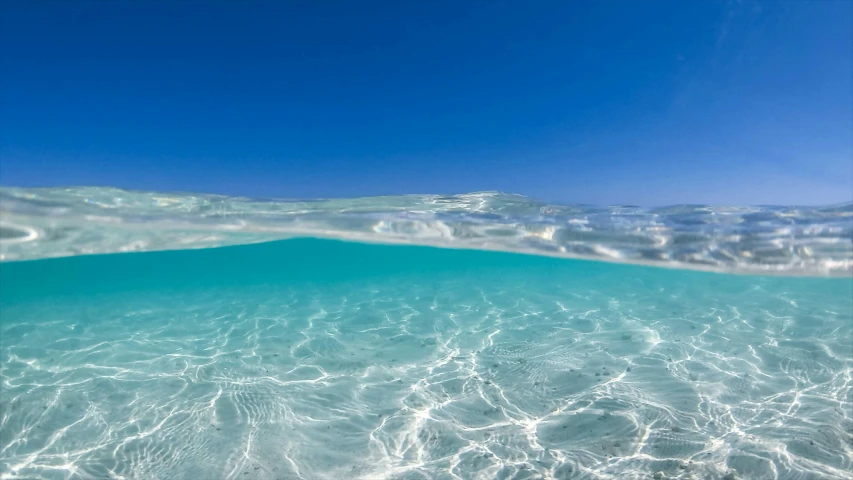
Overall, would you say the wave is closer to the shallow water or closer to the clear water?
the clear water

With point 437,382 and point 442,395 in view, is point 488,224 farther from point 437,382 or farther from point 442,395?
point 442,395

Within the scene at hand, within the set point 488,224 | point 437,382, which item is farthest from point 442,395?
point 488,224

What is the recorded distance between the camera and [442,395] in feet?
26.5

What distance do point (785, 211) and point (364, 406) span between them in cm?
1111

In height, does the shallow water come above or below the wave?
below

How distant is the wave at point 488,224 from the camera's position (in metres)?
9.82

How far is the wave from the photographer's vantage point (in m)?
9.82

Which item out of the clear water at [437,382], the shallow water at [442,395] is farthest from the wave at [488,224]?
the shallow water at [442,395]

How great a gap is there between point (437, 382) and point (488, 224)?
14.4 feet

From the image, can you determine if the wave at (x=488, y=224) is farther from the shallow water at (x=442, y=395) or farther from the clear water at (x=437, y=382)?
the shallow water at (x=442, y=395)

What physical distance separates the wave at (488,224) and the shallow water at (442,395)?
2282 millimetres

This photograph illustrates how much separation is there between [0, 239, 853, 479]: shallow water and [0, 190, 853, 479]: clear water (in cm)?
4

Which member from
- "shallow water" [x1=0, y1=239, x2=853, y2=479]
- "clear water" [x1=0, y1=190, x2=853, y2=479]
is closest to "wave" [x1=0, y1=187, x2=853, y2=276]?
"clear water" [x1=0, y1=190, x2=853, y2=479]

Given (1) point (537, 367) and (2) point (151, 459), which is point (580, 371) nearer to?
(1) point (537, 367)
